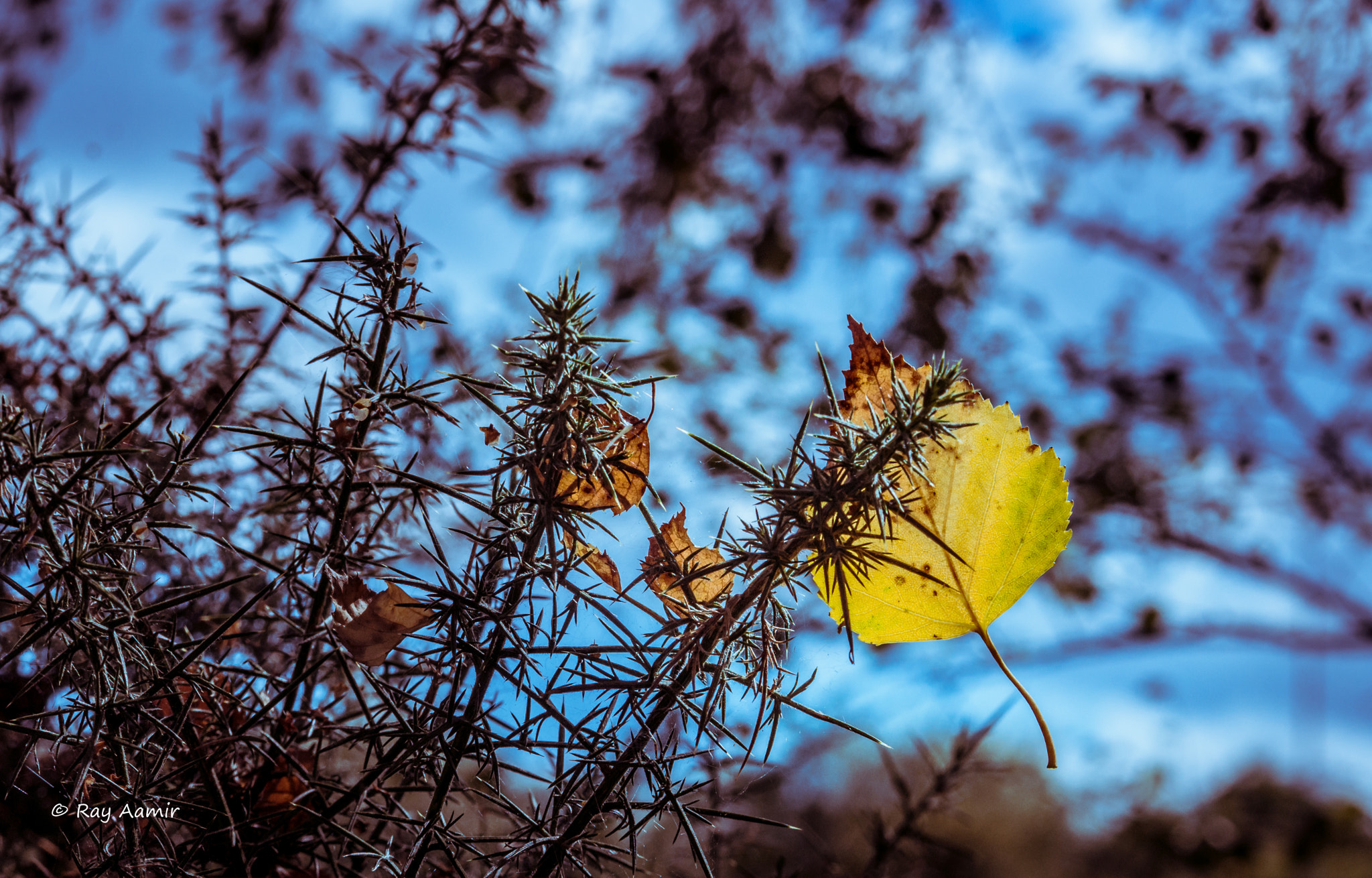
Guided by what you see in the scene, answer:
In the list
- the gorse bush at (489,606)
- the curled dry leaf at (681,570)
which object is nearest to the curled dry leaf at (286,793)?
the gorse bush at (489,606)

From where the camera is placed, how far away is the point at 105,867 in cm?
17

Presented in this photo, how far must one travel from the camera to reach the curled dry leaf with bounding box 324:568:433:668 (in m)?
0.19

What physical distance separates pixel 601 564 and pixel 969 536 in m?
0.09

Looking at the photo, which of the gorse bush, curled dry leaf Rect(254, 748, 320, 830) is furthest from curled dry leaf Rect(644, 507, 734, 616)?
→ curled dry leaf Rect(254, 748, 320, 830)

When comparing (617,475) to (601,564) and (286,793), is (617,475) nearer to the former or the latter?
(601,564)

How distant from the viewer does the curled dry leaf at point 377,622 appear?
0.19 metres

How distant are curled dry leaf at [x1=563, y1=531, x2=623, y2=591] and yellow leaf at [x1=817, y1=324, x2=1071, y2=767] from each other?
0.05 metres

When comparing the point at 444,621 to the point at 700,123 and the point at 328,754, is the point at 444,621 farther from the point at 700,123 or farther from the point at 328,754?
the point at 700,123

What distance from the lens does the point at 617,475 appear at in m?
0.20

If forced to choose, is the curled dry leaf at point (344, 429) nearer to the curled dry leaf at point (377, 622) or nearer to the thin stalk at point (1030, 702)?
the curled dry leaf at point (377, 622)

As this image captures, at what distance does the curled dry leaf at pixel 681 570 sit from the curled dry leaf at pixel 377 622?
0.18 ft

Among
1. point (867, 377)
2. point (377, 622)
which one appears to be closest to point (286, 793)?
point (377, 622)

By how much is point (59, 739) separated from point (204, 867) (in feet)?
0.16

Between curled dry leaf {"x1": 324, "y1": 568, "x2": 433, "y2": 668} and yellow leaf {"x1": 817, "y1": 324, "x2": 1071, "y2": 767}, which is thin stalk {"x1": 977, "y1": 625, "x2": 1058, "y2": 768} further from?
curled dry leaf {"x1": 324, "y1": 568, "x2": 433, "y2": 668}
